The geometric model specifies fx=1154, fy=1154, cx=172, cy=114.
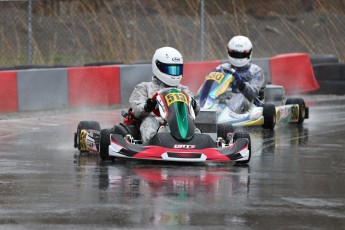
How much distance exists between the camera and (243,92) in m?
15.8

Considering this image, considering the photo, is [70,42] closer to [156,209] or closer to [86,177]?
[86,177]

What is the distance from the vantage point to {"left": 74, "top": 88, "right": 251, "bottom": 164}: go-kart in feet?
36.0

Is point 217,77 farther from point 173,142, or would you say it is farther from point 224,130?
point 173,142

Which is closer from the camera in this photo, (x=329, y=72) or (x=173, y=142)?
(x=173, y=142)

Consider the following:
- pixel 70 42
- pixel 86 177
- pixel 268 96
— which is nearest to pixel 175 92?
pixel 86 177

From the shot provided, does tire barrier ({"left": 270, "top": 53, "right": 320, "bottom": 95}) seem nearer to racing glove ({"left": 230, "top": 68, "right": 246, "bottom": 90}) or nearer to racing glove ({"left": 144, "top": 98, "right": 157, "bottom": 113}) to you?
racing glove ({"left": 230, "top": 68, "right": 246, "bottom": 90})

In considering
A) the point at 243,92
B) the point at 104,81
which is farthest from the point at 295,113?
the point at 104,81

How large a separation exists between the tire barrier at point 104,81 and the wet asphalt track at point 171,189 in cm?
Answer: 324

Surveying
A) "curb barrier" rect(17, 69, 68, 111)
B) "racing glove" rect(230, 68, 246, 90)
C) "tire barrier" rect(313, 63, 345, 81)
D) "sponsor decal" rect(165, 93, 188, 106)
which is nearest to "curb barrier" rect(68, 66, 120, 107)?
"curb barrier" rect(17, 69, 68, 111)

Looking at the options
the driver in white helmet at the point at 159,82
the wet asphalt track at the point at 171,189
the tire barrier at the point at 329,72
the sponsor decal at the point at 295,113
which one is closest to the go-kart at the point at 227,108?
the sponsor decal at the point at 295,113

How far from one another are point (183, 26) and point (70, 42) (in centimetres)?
339

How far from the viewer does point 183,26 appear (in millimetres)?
30219

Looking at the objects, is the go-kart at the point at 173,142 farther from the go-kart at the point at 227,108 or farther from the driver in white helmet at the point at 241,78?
the driver in white helmet at the point at 241,78

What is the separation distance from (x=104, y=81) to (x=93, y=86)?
0.26m
